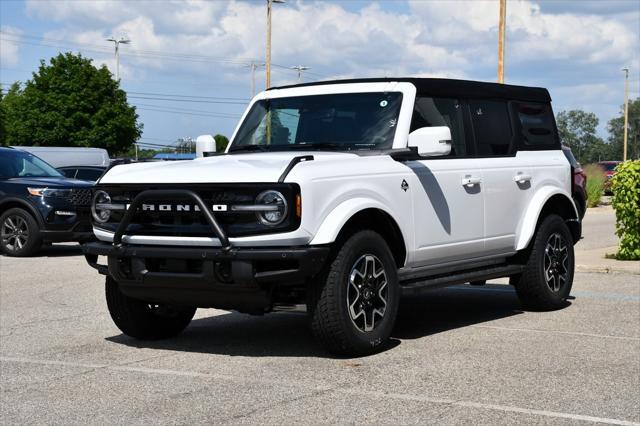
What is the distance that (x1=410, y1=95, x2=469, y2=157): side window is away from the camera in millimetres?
8328

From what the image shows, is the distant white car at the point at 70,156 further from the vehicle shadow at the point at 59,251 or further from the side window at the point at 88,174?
the vehicle shadow at the point at 59,251

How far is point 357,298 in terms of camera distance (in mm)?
7219

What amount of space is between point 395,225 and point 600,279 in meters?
5.38

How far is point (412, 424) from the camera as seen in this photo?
5.41 meters

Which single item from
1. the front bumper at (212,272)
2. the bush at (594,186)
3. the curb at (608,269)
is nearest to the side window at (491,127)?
the front bumper at (212,272)

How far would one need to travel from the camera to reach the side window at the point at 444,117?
8.33 metres

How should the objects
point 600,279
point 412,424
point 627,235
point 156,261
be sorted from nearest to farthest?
point 412,424, point 156,261, point 600,279, point 627,235

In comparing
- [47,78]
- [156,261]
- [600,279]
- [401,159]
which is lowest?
[600,279]

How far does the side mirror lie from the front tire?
0.79 meters

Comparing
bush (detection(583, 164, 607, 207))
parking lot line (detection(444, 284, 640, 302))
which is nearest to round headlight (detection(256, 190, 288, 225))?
parking lot line (detection(444, 284, 640, 302))

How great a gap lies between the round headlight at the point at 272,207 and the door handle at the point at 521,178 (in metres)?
3.08

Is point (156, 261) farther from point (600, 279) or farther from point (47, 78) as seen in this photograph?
point (47, 78)

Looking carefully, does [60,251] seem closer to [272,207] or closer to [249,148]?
[249,148]

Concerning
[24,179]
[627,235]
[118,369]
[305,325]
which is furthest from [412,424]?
[24,179]
